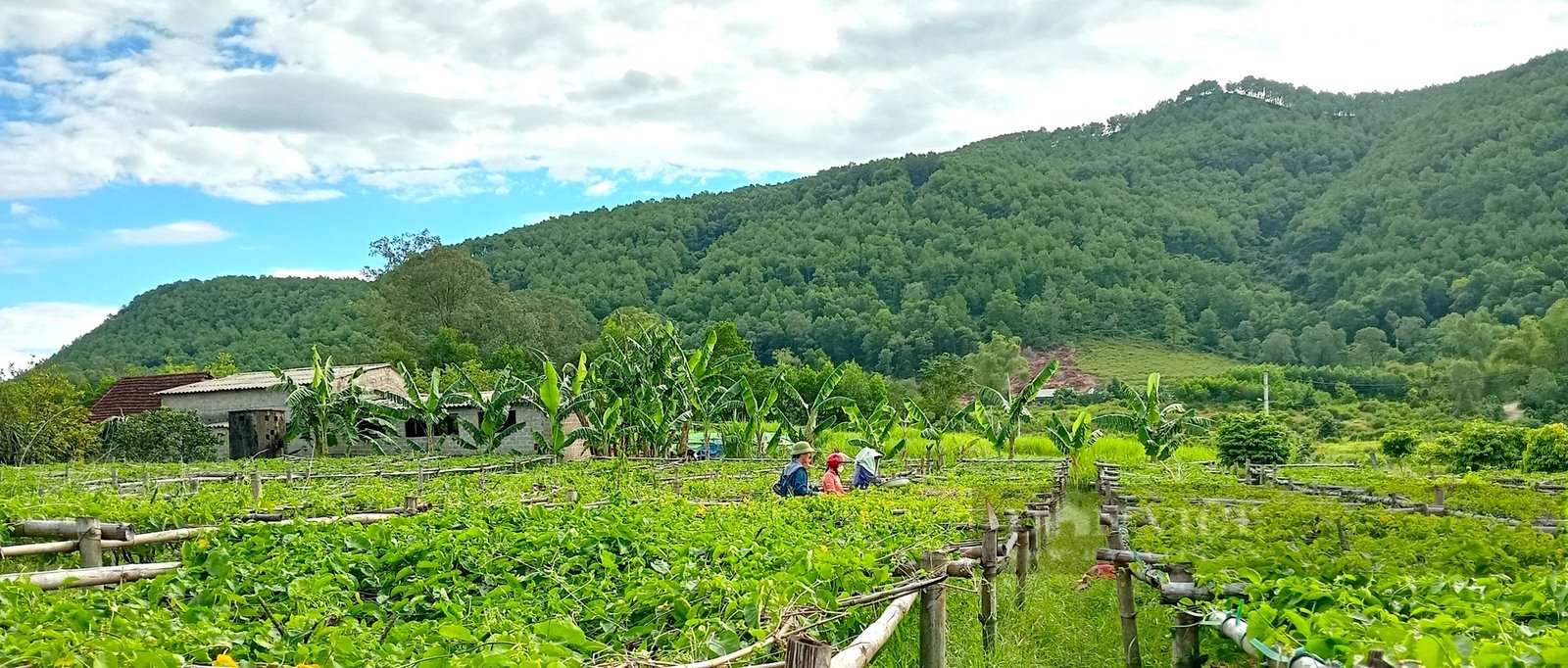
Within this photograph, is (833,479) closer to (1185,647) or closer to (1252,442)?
(1185,647)

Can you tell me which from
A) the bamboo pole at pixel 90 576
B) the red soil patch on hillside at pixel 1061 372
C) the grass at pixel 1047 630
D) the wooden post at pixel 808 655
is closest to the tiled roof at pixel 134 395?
the bamboo pole at pixel 90 576

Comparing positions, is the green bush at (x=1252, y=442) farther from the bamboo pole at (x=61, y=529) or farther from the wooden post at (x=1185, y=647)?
the bamboo pole at (x=61, y=529)

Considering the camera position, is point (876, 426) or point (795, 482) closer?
point (795, 482)

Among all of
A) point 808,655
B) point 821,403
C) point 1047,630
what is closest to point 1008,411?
point 821,403

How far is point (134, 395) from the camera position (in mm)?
39031

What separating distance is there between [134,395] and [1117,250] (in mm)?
61330

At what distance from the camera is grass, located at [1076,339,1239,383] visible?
206ft

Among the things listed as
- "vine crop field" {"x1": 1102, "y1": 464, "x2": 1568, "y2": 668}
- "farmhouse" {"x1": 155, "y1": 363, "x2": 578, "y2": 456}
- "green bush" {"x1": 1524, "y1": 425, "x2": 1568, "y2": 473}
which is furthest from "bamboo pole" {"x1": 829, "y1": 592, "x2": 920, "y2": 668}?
"farmhouse" {"x1": 155, "y1": 363, "x2": 578, "y2": 456}

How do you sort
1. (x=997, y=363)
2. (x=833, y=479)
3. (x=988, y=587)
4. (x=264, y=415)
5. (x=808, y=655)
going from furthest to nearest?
(x=997, y=363), (x=264, y=415), (x=833, y=479), (x=988, y=587), (x=808, y=655)

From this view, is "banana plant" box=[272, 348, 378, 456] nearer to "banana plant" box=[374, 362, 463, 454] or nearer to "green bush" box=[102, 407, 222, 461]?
"banana plant" box=[374, 362, 463, 454]

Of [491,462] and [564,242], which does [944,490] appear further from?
[564,242]

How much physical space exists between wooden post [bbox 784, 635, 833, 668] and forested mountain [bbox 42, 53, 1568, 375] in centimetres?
6040

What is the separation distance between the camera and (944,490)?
1527 cm

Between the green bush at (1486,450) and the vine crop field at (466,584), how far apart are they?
2143 centimetres
